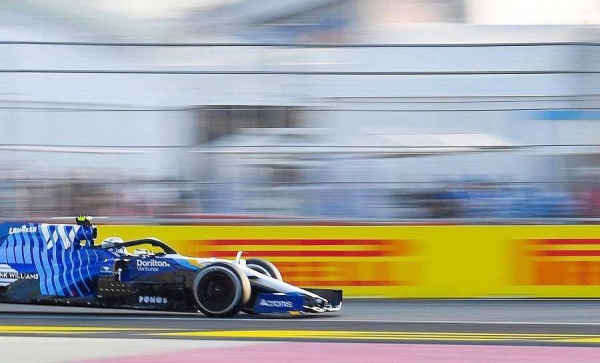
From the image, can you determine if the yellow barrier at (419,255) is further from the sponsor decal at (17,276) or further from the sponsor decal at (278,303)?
the sponsor decal at (278,303)

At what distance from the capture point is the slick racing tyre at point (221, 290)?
26.6 ft

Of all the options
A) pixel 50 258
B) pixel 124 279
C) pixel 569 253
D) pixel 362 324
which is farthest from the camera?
pixel 569 253

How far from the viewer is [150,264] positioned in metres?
8.30

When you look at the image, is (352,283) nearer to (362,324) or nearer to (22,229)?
(362,324)

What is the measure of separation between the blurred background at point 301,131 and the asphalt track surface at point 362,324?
1.26 m

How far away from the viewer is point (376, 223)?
35.0ft

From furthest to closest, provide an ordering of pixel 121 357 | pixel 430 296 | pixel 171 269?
pixel 430 296
pixel 171 269
pixel 121 357

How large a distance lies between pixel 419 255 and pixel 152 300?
3.19m

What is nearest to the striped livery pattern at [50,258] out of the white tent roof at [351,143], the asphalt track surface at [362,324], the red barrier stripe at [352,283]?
the asphalt track surface at [362,324]

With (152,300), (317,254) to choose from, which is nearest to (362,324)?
(152,300)

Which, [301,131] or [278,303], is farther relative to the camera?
[301,131]

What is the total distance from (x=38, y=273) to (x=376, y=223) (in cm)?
357

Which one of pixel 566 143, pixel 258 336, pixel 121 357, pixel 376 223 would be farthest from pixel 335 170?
pixel 121 357

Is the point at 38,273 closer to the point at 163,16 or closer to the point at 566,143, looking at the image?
the point at 566,143
